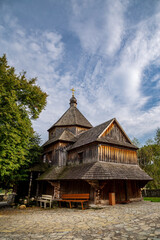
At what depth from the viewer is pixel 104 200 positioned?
1336 centimetres

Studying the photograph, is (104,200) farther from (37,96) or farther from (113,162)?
(37,96)

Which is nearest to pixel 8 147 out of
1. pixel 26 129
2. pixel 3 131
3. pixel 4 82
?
pixel 3 131

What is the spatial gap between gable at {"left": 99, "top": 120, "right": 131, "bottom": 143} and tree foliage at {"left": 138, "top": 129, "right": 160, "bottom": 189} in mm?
14219

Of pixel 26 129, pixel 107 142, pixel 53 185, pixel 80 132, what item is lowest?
pixel 53 185

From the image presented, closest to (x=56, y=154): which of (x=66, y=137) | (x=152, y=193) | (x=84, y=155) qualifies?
(x=66, y=137)

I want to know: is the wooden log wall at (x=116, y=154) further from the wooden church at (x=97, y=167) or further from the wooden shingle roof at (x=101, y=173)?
the wooden shingle roof at (x=101, y=173)

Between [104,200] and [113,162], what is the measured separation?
3.53 meters

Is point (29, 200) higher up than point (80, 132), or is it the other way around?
point (80, 132)

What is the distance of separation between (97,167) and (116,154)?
350cm

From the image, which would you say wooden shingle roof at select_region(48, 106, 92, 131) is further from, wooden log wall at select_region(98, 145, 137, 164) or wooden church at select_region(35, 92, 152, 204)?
wooden log wall at select_region(98, 145, 137, 164)

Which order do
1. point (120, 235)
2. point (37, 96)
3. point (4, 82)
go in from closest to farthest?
point (120, 235)
point (4, 82)
point (37, 96)

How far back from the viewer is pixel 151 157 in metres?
29.7

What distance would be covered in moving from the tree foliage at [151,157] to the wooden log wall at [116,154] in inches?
537

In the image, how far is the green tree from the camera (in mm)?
12938
